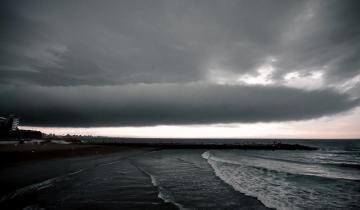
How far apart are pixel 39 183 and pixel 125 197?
24.2 ft

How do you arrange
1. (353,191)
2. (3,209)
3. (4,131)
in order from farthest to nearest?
1. (4,131)
2. (353,191)
3. (3,209)

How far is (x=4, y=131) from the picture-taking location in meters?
103

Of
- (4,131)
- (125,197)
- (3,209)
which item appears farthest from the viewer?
(4,131)

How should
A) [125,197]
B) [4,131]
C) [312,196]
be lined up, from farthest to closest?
[4,131] < [312,196] < [125,197]

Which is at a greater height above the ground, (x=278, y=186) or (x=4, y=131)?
(x=4, y=131)

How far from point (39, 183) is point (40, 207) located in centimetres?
650

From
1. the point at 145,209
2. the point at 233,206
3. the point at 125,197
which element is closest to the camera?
the point at 145,209

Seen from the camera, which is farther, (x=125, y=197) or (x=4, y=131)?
(x=4, y=131)

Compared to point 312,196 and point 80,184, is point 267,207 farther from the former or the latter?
point 80,184

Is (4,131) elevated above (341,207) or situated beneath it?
elevated above

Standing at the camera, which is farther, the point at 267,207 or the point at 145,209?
the point at 267,207

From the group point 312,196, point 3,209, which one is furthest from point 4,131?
point 312,196

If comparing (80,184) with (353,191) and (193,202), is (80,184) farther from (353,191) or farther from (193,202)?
(353,191)

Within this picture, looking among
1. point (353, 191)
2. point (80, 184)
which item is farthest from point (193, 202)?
point (353, 191)
